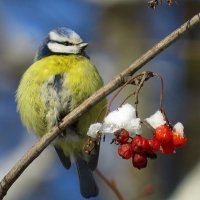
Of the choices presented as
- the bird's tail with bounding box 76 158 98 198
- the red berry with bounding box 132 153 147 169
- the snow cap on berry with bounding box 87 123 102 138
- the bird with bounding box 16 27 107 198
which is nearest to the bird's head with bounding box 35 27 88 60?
the bird with bounding box 16 27 107 198

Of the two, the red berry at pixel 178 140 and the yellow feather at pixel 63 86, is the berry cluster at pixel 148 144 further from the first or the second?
the yellow feather at pixel 63 86

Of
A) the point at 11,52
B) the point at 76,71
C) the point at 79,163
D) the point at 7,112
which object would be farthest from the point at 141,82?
the point at 7,112

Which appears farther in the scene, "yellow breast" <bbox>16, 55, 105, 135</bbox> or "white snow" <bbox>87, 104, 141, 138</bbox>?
"yellow breast" <bbox>16, 55, 105, 135</bbox>

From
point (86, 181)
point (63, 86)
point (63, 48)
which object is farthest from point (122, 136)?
point (86, 181)

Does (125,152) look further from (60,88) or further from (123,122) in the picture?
(60,88)

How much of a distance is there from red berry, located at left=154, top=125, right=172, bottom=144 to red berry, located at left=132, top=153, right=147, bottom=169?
7 cm

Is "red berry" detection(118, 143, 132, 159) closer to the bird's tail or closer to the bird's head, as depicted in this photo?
the bird's head

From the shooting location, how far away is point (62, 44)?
10.6 feet

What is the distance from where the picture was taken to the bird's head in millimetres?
3193

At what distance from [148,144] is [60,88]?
0.90 metres

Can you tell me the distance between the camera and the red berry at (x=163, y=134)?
2145 millimetres

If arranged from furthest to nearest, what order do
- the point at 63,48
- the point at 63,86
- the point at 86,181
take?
the point at 86,181 → the point at 63,48 → the point at 63,86

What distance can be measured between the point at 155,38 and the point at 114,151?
3.58 feet

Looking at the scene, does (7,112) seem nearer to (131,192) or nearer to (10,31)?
(10,31)
